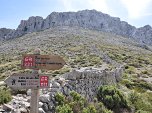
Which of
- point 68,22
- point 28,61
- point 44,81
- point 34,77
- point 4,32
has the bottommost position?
point 44,81

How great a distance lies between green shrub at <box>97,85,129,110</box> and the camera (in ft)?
74.6

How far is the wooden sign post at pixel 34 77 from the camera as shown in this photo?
38.7 feet

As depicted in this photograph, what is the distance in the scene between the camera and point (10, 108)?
14.0 metres

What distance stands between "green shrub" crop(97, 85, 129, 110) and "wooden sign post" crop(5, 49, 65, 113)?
11.0 metres

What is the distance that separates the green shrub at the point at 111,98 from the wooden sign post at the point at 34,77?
1103 cm

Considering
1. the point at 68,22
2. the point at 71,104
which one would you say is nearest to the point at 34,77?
the point at 71,104

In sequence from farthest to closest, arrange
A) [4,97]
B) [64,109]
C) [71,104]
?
[71,104] → [64,109] → [4,97]

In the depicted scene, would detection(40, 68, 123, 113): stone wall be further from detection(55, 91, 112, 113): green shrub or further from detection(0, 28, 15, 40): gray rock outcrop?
detection(0, 28, 15, 40): gray rock outcrop

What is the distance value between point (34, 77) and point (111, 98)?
1171cm

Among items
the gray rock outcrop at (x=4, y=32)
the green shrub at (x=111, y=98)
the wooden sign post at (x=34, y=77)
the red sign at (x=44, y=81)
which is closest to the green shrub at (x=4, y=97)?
the wooden sign post at (x=34, y=77)

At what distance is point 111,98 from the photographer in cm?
2284

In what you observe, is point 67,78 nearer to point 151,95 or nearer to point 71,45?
point 151,95

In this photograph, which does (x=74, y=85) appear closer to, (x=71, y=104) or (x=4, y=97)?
(x=71, y=104)

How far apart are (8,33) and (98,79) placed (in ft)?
533
